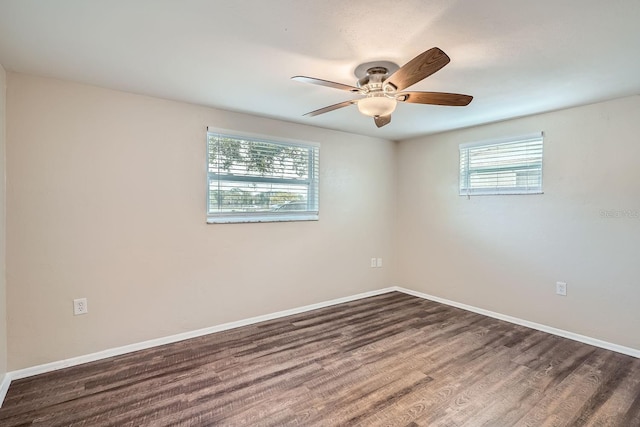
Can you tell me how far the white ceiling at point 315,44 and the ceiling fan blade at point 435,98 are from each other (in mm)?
222

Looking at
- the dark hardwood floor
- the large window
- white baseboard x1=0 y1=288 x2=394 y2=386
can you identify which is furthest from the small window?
white baseboard x1=0 y1=288 x2=394 y2=386

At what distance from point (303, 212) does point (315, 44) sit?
6.92ft

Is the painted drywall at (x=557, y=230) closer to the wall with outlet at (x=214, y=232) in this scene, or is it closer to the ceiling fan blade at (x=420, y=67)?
the wall with outlet at (x=214, y=232)

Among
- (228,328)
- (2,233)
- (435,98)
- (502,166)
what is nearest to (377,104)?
(435,98)

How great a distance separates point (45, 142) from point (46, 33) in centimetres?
93

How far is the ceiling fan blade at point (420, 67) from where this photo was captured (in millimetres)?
1493

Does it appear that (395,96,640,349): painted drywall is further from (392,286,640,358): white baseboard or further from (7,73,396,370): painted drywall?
(7,73,396,370): painted drywall

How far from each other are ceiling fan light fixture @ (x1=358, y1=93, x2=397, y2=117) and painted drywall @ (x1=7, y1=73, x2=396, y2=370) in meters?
1.61

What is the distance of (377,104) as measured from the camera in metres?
Result: 2.01

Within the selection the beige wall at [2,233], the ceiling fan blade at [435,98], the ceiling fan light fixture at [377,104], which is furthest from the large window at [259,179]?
the ceiling fan blade at [435,98]

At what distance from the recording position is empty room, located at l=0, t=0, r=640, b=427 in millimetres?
1783

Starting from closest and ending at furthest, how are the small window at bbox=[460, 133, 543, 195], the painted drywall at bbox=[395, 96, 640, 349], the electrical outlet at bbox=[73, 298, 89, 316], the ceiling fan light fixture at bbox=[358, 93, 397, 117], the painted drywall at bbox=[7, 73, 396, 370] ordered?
the ceiling fan light fixture at bbox=[358, 93, 397, 117]
the painted drywall at bbox=[7, 73, 396, 370]
the electrical outlet at bbox=[73, 298, 89, 316]
the painted drywall at bbox=[395, 96, 640, 349]
the small window at bbox=[460, 133, 543, 195]

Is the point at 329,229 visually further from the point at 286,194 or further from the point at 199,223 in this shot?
the point at 199,223

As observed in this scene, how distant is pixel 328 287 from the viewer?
3.96 m
